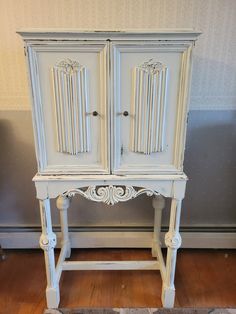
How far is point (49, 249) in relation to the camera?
4.17 ft

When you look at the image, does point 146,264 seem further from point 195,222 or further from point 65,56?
point 65,56

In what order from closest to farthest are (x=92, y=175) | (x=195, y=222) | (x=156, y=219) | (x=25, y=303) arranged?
(x=92, y=175), (x=25, y=303), (x=156, y=219), (x=195, y=222)

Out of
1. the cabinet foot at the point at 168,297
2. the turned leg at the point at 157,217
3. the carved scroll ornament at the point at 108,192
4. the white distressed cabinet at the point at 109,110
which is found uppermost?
the white distressed cabinet at the point at 109,110

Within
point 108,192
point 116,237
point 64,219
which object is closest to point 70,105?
point 108,192

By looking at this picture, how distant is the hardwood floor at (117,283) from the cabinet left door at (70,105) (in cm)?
80

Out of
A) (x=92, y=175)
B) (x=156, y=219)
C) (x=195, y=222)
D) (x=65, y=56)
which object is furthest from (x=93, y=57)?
(x=195, y=222)

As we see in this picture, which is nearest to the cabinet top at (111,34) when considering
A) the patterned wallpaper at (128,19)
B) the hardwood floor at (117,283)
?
the patterned wallpaper at (128,19)

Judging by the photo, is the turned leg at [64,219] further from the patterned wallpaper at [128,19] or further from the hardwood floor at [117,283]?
the patterned wallpaper at [128,19]

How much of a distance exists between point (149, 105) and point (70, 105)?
0.34 meters

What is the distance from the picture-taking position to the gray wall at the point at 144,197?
1.59 meters

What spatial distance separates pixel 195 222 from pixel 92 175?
1.00 meters

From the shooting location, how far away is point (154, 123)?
110 cm

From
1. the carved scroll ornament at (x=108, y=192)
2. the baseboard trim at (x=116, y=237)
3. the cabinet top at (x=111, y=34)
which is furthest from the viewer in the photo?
A: the baseboard trim at (x=116, y=237)

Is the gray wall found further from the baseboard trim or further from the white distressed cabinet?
the white distressed cabinet
